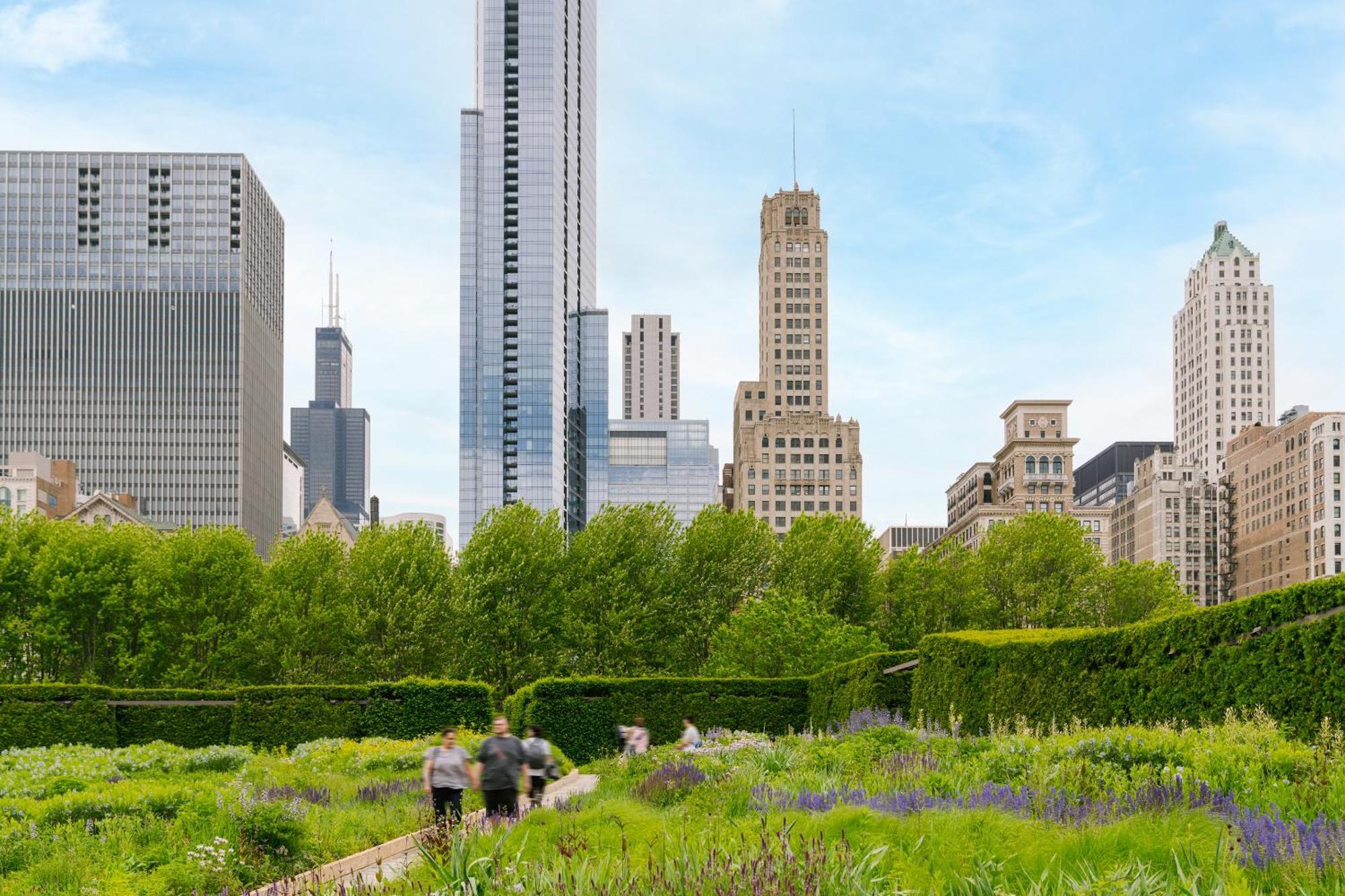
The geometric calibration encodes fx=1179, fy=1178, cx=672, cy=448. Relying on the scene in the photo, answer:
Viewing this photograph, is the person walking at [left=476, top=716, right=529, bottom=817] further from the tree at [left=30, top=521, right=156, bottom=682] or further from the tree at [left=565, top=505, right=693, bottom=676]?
the tree at [left=30, top=521, right=156, bottom=682]

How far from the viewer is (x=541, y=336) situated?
556 feet

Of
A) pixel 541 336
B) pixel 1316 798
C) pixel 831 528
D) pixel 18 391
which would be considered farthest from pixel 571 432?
pixel 1316 798

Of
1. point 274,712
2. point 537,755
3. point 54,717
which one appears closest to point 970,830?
point 537,755

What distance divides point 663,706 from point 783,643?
7.39 m

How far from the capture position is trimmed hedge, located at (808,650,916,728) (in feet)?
90.7

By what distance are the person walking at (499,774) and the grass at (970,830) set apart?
5.06ft

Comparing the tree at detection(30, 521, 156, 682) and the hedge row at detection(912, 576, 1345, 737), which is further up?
the hedge row at detection(912, 576, 1345, 737)

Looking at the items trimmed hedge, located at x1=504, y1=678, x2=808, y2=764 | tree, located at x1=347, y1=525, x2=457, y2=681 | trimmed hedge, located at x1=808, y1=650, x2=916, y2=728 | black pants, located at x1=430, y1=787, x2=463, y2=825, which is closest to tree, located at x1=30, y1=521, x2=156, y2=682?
tree, located at x1=347, y1=525, x2=457, y2=681

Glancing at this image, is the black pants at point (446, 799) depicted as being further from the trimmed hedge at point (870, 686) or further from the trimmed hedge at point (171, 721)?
the trimmed hedge at point (171, 721)

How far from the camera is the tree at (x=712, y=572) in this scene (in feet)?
159

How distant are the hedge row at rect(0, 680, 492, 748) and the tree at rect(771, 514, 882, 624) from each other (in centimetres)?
1874

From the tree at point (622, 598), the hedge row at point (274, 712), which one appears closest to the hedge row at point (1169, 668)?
the hedge row at point (274, 712)

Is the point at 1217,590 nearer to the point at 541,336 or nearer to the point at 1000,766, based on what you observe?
the point at 541,336

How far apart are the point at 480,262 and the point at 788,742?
159 metres
